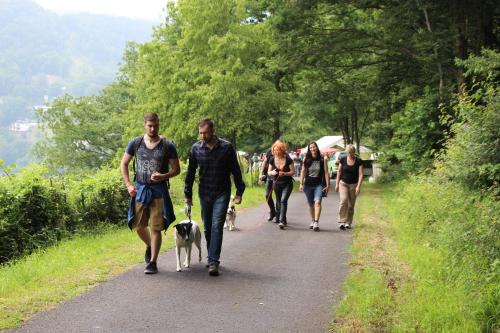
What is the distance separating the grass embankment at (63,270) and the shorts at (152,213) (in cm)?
76

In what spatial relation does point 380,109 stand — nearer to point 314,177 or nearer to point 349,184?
point 349,184

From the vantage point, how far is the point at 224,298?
6.48 m

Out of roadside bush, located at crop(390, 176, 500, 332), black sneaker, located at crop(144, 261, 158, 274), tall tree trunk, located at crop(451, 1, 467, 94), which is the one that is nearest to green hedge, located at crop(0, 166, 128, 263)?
black sneaker, located at crop(144, 261, 158, 274)

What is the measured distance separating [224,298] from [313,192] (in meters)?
6.68

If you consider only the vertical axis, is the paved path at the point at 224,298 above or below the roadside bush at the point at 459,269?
below

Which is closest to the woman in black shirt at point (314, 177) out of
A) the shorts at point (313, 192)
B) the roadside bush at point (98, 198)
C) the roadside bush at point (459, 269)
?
the shorts at point (313, 192)

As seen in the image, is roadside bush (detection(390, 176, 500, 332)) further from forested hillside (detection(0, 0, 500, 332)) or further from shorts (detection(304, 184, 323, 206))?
shorts (detection(304, 184, 323, 206))

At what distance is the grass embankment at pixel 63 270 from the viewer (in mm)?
6045

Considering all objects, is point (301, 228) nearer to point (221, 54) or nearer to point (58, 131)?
point (221, 54)

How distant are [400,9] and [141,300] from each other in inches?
662

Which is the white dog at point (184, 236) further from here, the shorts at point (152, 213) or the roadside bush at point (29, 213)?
the roadside bush at point (29, 213)

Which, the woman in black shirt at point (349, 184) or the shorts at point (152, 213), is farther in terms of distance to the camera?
the woman in black shirt at point (349, 184)

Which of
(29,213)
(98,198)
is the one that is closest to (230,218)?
(98,198)

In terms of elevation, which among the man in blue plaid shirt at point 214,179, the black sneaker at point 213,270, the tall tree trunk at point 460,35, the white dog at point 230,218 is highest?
the tall tree trunk at point 460,35
